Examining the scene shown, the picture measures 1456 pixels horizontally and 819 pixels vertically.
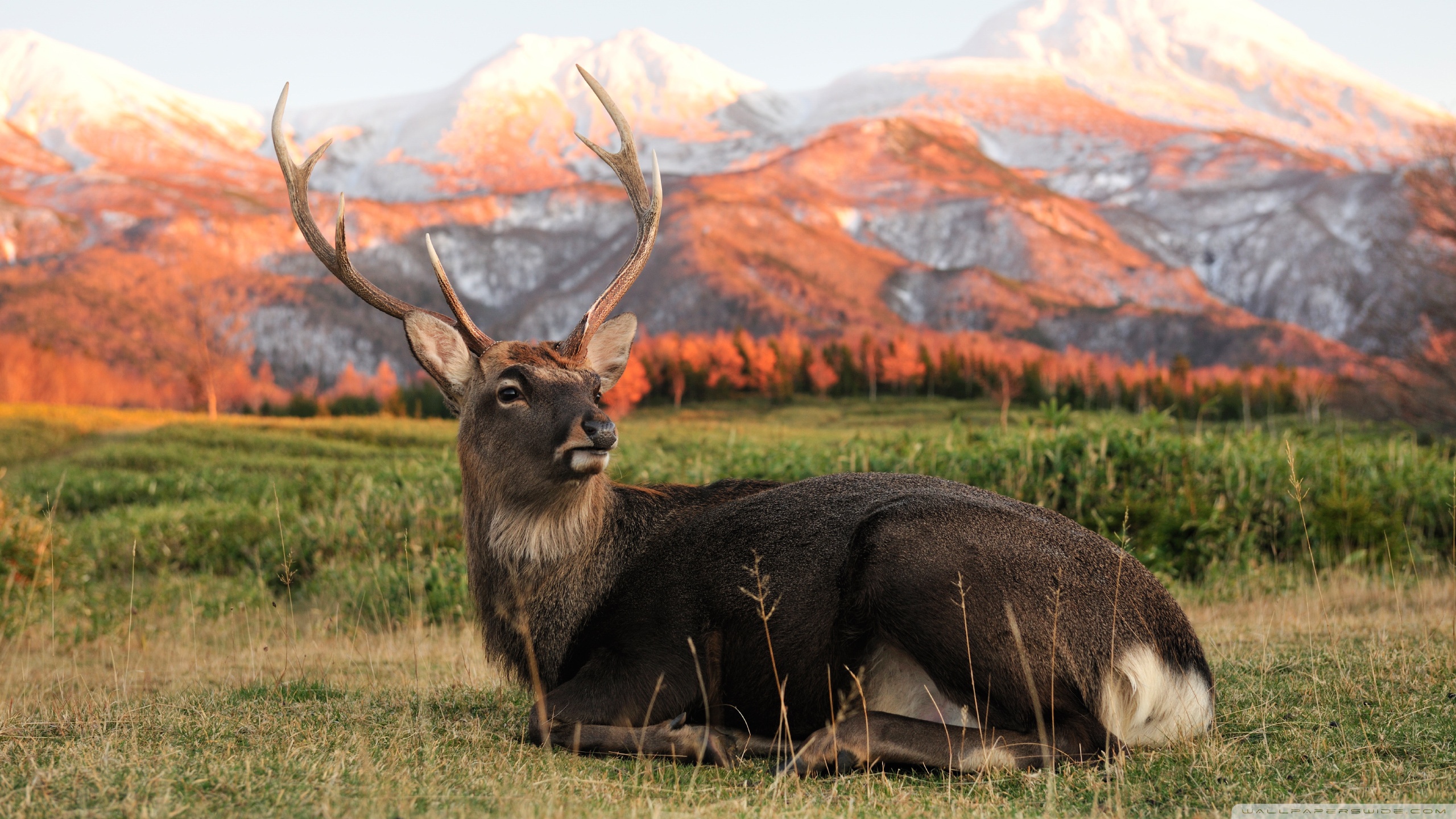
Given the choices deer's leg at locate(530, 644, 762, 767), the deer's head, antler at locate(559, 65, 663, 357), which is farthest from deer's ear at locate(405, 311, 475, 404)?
deer's leg at locate(530, 644, 762, 767)

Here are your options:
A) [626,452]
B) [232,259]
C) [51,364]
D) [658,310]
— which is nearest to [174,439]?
[626,452]

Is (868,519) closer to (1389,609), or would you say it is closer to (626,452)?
(1389,609)

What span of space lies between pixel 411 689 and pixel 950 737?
3.23m

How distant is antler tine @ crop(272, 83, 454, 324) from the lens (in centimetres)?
555

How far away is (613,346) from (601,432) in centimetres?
148

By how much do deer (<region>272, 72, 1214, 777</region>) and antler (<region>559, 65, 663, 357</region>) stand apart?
5 cm

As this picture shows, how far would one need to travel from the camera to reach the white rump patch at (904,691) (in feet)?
13.5

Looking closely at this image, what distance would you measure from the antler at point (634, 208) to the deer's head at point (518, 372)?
0.5 inches

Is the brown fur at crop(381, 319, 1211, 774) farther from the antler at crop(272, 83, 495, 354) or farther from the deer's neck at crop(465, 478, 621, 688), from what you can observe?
the antler at crop(272, 83, 495, 354)

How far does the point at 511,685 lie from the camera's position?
5254mm

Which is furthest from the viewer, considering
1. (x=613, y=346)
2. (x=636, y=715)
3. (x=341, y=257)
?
(x=613, y=346)

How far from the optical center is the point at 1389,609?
7.71 meters

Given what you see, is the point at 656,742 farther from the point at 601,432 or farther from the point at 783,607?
the point at 601,432

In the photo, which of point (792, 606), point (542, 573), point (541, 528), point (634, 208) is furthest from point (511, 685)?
point (634, 208)
